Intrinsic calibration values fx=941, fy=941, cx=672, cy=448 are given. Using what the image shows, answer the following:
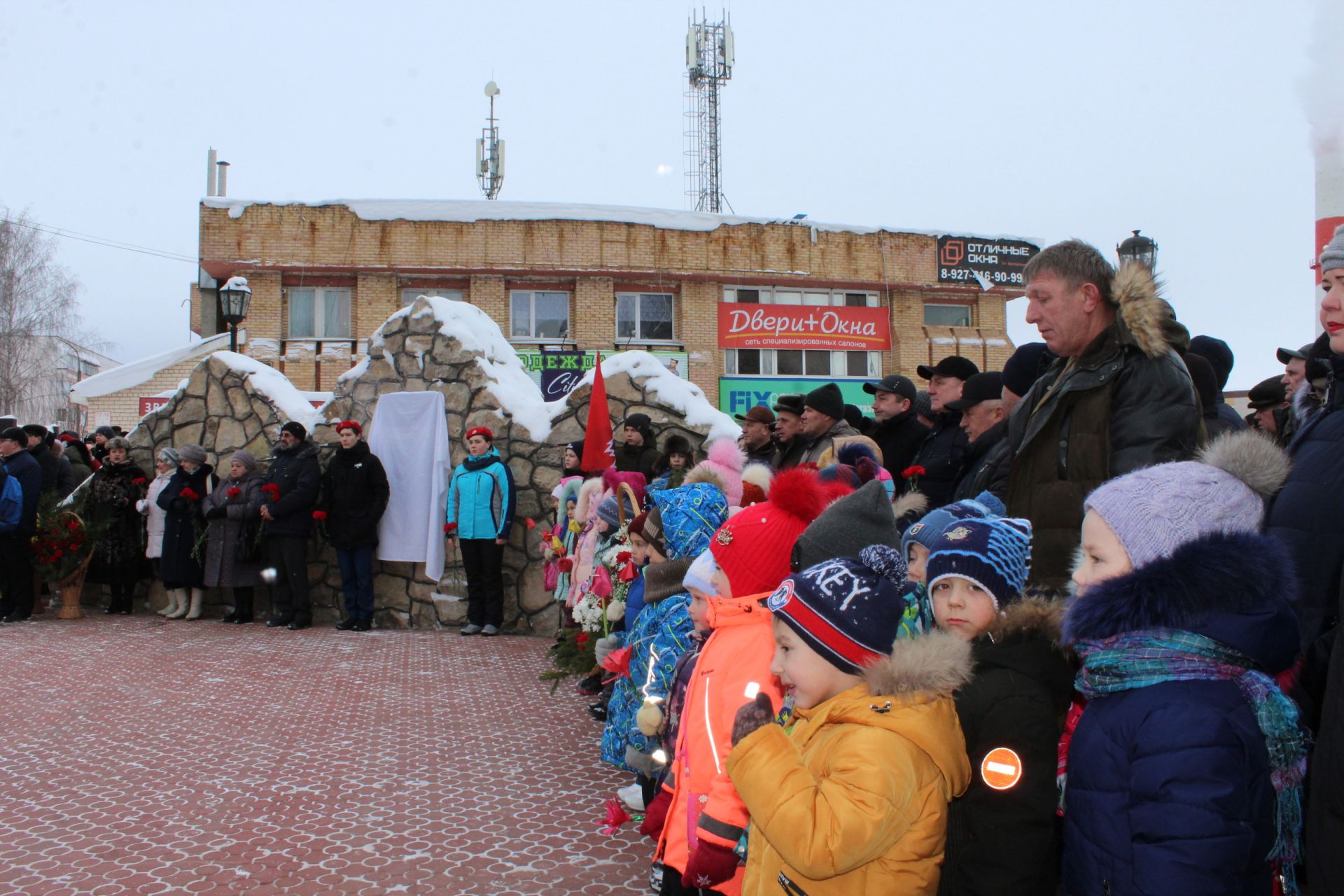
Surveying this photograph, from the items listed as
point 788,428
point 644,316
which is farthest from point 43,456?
point 644,316

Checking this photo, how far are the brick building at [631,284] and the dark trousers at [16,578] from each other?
1136cm

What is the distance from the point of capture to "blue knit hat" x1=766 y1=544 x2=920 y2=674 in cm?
204

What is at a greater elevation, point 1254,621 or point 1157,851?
point 1254,621

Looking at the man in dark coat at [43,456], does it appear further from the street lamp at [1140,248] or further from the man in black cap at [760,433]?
the street lamp at [1140,248]

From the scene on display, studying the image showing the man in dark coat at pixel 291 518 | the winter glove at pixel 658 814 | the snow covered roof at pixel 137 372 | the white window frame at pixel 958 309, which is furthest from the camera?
the white window frame at pixel 958 309

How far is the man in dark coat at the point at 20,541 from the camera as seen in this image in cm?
945

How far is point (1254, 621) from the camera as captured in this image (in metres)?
1.76

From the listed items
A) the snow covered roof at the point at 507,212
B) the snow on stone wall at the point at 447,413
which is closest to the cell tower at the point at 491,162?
the snow covered roof at the point at 507,212

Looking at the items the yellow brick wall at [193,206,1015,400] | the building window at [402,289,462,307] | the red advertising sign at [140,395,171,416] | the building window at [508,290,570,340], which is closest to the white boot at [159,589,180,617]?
the red advertising sign at [140,395,171,416]

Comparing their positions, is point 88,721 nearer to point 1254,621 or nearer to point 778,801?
point 778,801

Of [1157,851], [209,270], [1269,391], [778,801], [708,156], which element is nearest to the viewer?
[1157,851]

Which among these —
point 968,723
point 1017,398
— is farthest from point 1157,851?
point 1017,398

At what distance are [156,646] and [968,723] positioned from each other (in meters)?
8.01

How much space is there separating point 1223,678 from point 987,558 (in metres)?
0.56
